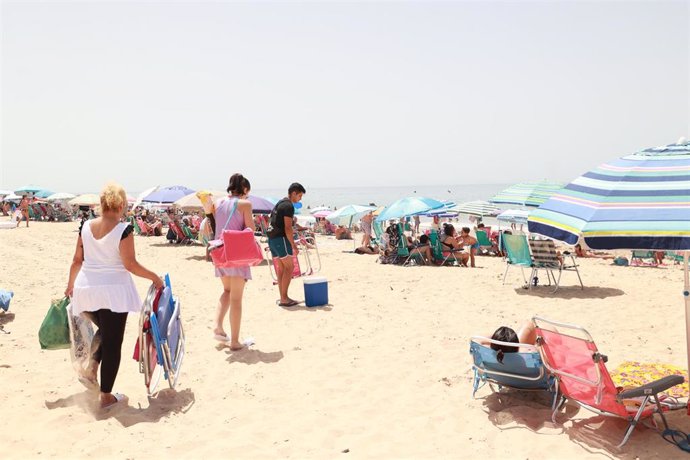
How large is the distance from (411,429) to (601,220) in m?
1.77

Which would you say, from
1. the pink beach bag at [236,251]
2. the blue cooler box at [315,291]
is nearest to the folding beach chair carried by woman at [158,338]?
the pink beach bag at [236,251]

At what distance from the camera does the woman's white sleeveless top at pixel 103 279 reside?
3639 millimetres

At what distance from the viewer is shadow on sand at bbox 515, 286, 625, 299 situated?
8.20 m

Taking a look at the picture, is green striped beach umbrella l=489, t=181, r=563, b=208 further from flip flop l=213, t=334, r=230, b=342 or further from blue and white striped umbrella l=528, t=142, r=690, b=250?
blue and white striped umbrella l=528, t=142, r=690, b=250

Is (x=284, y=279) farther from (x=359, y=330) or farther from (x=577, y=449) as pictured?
(x=577, y=449)

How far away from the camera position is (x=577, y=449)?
10.8 feet

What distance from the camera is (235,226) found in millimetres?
5223

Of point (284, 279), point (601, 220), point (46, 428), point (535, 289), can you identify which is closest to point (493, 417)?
point (601, 220)

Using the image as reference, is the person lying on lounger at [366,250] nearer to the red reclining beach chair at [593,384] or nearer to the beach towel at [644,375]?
the beach towel at [644,375]

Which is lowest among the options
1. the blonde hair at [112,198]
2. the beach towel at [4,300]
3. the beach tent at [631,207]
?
the beach towel at [4,300]

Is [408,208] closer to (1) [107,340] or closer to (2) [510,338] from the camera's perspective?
(2) [510,338]

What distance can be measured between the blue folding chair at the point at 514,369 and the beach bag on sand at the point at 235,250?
215 centimetres

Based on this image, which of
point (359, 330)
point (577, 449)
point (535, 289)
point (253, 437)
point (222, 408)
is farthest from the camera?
point (535, 289)

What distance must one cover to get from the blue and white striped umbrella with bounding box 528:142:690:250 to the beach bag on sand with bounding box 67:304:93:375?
10.3 ft
